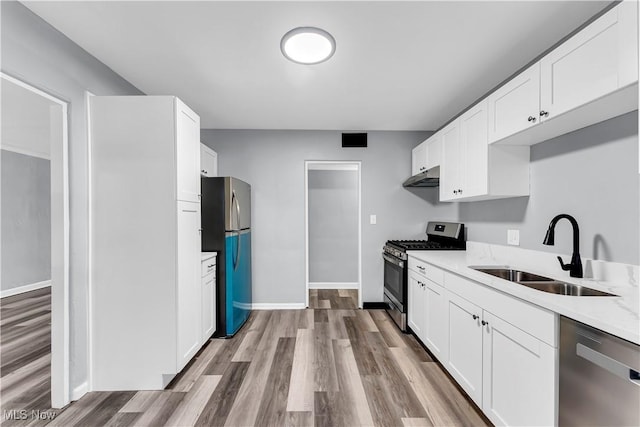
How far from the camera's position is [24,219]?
434 cm

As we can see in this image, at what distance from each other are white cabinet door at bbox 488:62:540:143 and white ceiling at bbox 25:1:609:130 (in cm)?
29

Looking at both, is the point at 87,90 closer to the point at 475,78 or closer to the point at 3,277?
the point at 475,78

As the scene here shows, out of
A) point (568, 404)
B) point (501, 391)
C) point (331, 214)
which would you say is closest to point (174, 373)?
point (501, 391)

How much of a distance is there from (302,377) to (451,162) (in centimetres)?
243

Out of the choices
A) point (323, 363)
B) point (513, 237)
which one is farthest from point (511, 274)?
point (323, 363)

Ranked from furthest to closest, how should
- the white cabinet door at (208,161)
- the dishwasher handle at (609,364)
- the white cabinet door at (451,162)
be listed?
the white cabinet door at (208,161) → the white cabinet door at (451,162) → the dishwasher handle at (609,364)

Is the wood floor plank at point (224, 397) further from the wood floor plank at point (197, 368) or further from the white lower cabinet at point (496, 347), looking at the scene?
the white lower cabinet at point (496, 347)

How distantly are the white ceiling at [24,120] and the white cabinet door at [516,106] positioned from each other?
3041 mm

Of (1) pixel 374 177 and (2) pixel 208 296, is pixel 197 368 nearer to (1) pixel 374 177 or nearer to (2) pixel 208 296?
(2) pixel 208 296

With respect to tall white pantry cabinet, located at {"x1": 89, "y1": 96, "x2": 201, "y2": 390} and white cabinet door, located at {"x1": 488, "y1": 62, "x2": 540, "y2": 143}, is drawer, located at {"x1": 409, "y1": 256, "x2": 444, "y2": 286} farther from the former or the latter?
tall white pantry cabinet, located at {"x1": 89, "y1": 96, "x2": 201, "y2": 390}

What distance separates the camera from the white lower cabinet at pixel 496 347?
1305 millimetres

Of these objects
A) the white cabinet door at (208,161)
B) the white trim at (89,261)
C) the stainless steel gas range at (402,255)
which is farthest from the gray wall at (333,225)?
the white trim at (89,261)

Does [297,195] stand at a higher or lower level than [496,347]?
higher

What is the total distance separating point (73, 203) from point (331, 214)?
385 centimetres
